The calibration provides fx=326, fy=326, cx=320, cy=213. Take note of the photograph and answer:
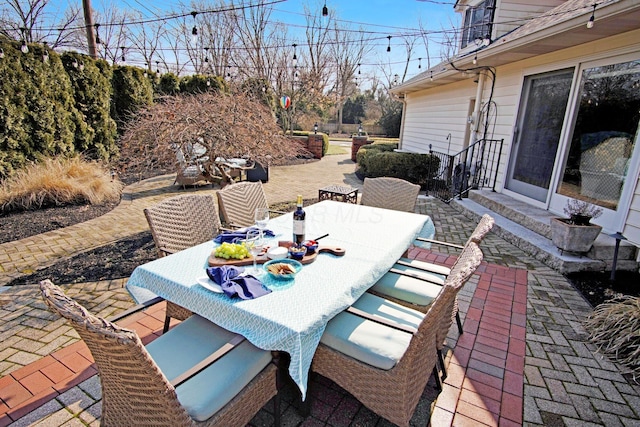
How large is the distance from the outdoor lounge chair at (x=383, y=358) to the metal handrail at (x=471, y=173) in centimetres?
489

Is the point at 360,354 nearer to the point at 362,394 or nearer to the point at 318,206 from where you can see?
the point at 362,394

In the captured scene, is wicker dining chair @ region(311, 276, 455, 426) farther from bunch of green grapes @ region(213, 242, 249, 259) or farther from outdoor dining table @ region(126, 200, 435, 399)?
bunch of green grapes @ region(213, 242, 249, 259)

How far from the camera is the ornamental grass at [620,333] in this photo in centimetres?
226

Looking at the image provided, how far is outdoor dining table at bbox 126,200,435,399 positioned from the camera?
4.62 feet

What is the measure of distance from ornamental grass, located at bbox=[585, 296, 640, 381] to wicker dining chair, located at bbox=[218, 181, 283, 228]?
3.07 meters

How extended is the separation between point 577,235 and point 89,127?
9.68 metres

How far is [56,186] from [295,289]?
5.86m

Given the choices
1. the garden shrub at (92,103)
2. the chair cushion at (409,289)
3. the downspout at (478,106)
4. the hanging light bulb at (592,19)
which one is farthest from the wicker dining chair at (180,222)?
the garden shrub at (92,103)

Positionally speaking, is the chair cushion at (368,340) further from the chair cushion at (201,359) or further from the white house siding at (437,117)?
the white house siding at (437,117)

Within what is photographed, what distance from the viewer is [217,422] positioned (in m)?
1.35

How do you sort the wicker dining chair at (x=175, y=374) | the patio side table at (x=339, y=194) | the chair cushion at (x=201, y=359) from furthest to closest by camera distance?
the patio side table at (x=339, y=194) < the chair cushion at (x=201, y=359) < the wicker dining chair at (x=175, y=374)

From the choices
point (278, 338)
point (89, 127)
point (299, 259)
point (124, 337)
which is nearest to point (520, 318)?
point (299, 259)

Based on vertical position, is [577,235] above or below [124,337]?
below

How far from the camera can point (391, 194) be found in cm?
371
